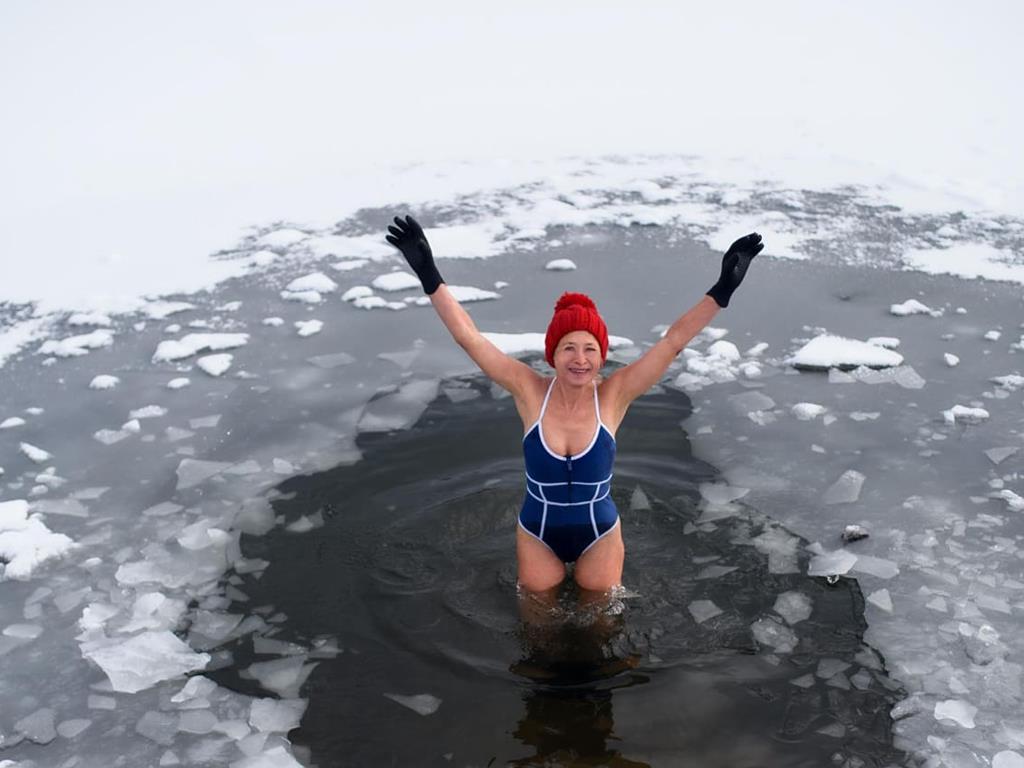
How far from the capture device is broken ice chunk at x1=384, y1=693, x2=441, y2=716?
12.0ft

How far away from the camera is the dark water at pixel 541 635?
3.49 meters

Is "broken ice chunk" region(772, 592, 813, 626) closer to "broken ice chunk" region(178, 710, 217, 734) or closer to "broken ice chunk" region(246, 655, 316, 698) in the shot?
"broken ice chunk" region(246, 655, 316, 698)

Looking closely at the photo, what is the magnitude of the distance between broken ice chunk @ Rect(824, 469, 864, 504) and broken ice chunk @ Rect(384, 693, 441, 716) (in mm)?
2242

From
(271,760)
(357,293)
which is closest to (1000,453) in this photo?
(271,760)

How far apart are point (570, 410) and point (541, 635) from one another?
94cm

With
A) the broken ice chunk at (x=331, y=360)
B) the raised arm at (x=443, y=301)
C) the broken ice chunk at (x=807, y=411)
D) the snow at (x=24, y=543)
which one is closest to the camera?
the raised arm at (x=443, y=301)

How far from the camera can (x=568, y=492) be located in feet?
13.6

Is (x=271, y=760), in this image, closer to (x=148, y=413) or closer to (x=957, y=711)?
(x=957, y=711)

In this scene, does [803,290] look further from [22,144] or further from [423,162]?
[22,144]

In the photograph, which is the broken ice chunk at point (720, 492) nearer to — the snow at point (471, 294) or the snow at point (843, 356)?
the snow at point (843, 356)

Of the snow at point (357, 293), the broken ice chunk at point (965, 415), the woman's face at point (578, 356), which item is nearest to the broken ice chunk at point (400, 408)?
the snow at point (357, 293)

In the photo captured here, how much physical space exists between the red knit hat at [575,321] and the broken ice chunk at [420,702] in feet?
4.75

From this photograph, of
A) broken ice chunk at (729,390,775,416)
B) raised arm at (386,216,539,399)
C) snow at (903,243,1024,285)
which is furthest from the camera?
snow at (903,243,1024,285)

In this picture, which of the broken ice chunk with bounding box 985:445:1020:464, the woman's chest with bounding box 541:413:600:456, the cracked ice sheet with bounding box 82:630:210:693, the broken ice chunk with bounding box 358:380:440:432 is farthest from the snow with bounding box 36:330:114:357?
the broken ice chunk with bounding box 985:445:1020:464
